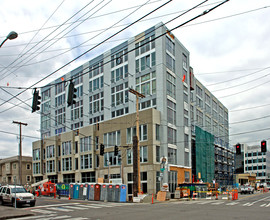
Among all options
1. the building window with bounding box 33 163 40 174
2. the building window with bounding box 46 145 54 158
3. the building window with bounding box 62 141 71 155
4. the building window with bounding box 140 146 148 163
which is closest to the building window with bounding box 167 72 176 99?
the building window with bounding box 140 146 148 163

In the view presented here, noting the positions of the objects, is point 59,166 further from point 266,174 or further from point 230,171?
point 266,174

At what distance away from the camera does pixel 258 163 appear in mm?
148375

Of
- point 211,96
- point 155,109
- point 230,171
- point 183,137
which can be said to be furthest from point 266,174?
point 155,109

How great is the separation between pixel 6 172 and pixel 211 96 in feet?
191

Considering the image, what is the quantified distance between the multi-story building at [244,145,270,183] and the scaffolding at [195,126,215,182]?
7884 cm

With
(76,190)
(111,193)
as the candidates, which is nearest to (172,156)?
(76,190)

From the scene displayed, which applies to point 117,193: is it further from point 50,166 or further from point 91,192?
point 50,166

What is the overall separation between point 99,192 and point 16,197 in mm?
11028

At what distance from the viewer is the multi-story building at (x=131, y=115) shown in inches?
1870

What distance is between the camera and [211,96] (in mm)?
87938

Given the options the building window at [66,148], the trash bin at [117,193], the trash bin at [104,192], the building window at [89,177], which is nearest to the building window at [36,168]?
the building window at [66,148]

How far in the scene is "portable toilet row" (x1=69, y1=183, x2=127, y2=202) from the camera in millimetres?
32750

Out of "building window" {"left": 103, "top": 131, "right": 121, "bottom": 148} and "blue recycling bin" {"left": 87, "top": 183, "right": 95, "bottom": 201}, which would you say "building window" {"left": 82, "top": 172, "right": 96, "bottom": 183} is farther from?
"blue recycling bin" {"left": 87, "top": 183, "right": 95, "bottom": 201}

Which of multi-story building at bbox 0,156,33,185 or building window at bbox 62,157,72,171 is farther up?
building window at bbox 62,157,72,171
